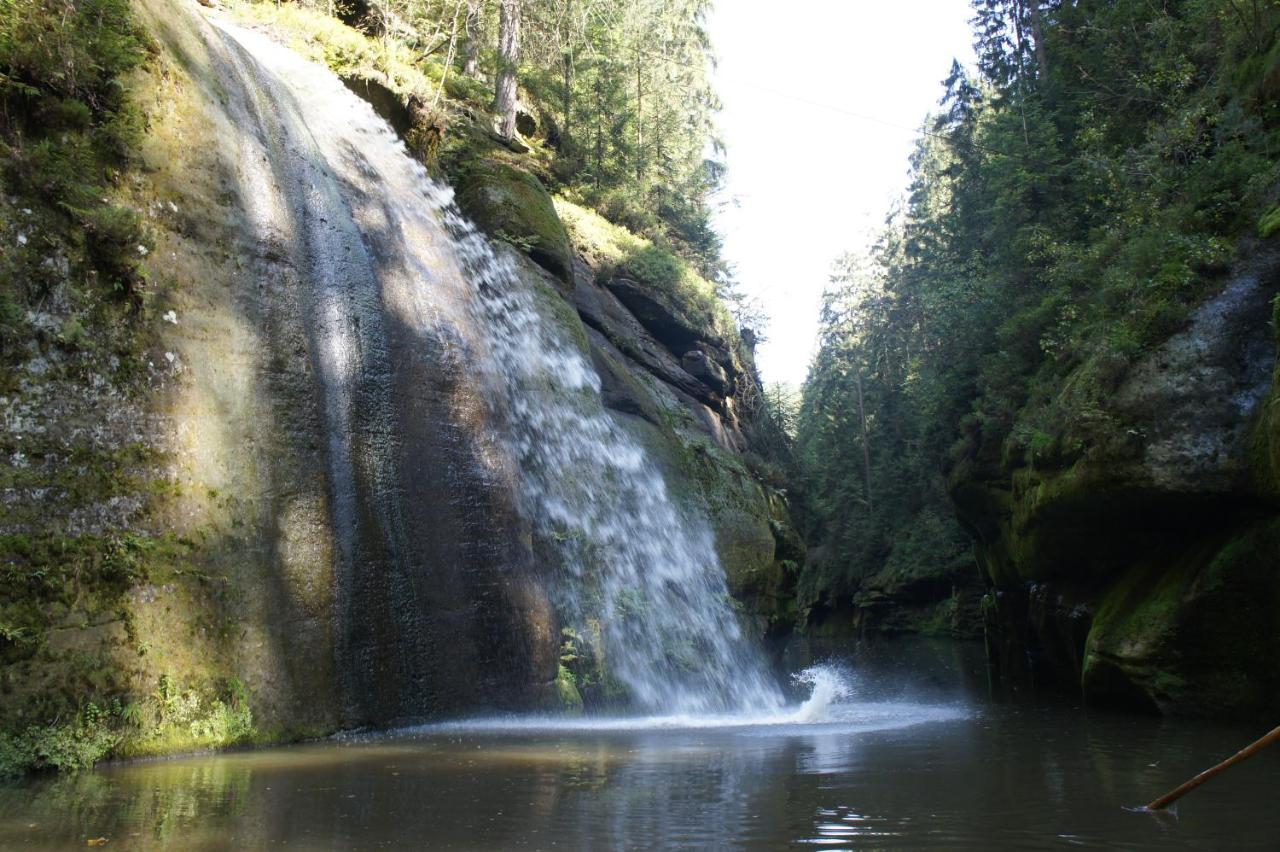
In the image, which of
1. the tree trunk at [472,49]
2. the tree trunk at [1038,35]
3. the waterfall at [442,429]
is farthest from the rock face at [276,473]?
the tree trunk at [1038,35]

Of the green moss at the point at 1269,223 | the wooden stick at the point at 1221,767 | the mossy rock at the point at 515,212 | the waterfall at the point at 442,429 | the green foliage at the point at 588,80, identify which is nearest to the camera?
the wooden stick at the point at 1221,767

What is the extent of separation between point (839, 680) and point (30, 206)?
17.6 m

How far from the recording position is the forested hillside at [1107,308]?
9875 millimetres

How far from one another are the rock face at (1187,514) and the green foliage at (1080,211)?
13.3 inches

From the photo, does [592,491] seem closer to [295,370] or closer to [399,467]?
[399,467]

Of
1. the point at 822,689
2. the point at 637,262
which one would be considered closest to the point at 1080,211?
the point at 637,262

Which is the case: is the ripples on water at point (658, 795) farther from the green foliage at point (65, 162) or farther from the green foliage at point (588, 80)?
the green foliage at point (588, 80)

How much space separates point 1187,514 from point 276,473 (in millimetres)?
10299

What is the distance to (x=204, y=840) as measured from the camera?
342 cm

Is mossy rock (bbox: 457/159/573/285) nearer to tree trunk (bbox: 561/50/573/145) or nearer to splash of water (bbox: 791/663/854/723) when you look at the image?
tree trunk (bbox: 561/50/573/145)

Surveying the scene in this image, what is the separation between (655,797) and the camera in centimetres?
426

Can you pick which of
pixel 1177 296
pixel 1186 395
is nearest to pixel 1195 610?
pixel 1186 395

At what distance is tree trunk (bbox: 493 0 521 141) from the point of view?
1794cm

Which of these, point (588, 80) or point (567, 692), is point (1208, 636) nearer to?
point (567, 692)
